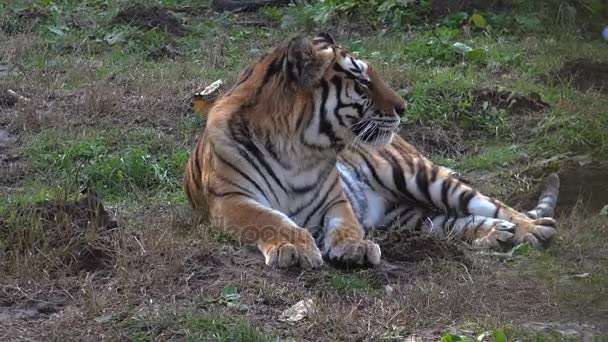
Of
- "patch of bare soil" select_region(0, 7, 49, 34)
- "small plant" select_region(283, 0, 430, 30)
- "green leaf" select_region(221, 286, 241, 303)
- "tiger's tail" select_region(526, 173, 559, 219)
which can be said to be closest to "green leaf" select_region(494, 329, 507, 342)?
"green leaf" select_region(221, 286, 241, 303)

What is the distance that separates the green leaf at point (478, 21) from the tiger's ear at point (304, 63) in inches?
189

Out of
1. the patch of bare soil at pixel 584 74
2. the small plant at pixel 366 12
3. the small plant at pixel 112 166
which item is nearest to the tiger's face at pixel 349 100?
the small plant at pixel 112 166

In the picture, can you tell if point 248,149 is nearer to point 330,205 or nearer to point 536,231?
point 330,205

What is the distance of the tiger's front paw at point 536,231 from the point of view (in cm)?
588

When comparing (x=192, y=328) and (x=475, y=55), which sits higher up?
(x=192, y=328)

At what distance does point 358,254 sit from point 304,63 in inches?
42.3

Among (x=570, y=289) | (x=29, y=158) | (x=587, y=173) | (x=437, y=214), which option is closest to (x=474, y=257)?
(x=570, y=289)

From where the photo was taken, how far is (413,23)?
1081 cm

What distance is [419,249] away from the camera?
5473 millimetres

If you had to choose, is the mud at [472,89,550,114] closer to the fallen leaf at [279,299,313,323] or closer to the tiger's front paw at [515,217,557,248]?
the tiger's front paw at [515,217,557,248]

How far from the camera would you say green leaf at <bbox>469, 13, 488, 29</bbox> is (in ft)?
34.1

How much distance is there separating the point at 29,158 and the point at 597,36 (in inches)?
195

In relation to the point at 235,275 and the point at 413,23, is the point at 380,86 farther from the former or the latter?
the point at 413,23

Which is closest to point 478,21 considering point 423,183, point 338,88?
point 423,183
